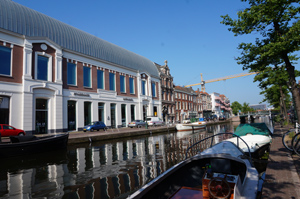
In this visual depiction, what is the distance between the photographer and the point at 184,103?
191 ft

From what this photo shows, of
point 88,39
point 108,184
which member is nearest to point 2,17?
point 88,39

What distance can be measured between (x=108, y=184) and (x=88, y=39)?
88.8 feet

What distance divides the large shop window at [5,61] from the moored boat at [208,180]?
21.5 metres

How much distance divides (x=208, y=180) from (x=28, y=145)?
12.3m

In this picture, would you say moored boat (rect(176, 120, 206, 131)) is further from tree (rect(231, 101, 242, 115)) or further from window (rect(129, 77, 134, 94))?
tree (rect(231, 101, 242, 115))

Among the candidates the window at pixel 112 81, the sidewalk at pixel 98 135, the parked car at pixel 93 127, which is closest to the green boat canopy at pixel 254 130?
the sidewalk at pixel 98 135

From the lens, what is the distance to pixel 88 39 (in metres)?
28.6

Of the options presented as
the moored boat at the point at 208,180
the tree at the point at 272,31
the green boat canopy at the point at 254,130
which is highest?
the tree at the point at 272,31

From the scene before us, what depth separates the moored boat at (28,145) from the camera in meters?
11.0

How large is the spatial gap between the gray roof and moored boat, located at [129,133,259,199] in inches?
926

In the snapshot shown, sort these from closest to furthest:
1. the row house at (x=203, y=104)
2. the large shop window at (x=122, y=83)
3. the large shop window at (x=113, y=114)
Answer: the large shop window at (x=113, y=114) < the large shop window at (x=122, y=83) < the row house at (x=203, y=104)

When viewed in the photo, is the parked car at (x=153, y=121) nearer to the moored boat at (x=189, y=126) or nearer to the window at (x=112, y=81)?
the moored boat at (x=189, y=126)

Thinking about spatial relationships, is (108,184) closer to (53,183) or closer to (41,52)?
(53,183)

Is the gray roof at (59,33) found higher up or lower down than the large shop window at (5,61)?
higher up
